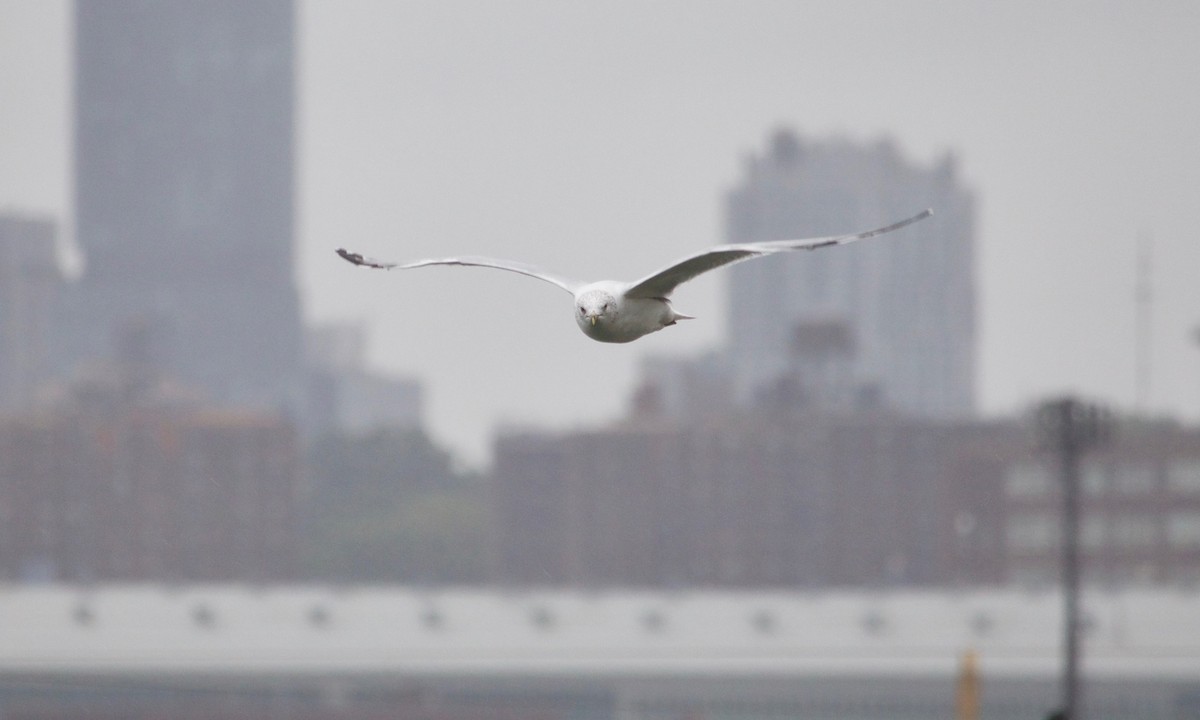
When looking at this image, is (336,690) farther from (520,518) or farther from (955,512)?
(520,518)

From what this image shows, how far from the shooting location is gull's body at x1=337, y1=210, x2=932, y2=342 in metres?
12.5

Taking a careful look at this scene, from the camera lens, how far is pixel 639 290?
12.8 m

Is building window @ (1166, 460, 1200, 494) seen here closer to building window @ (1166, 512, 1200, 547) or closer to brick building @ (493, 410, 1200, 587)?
building window @ (1166, 512, 1200, 547)

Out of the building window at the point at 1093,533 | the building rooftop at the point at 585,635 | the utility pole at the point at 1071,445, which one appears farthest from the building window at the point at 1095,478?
the utility pole at the point at 1071,445

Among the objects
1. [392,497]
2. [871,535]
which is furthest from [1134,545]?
[392,497]

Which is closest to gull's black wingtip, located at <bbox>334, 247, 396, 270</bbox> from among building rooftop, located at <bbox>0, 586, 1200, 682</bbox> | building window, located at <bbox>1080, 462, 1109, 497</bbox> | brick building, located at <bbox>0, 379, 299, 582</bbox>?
building rooftop, located at <bbox>0, 586, 1200, 682</bbox>

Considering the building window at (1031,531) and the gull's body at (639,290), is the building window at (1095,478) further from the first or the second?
the gull's body at (639,290)

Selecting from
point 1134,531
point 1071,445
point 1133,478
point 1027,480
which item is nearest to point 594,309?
point 1071,445

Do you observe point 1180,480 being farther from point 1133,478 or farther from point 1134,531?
point 1134,531

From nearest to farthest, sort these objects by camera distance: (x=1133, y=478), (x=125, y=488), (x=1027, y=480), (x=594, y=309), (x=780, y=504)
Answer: (x=594, y=309) → (x=1133, y=478) → (x=1027, y=480) → (x=780, y=504) → (x=125, y=488)

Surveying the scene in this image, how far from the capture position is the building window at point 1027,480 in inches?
4461

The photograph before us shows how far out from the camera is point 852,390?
147000 mm

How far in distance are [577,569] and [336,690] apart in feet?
201

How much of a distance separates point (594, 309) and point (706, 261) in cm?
72
